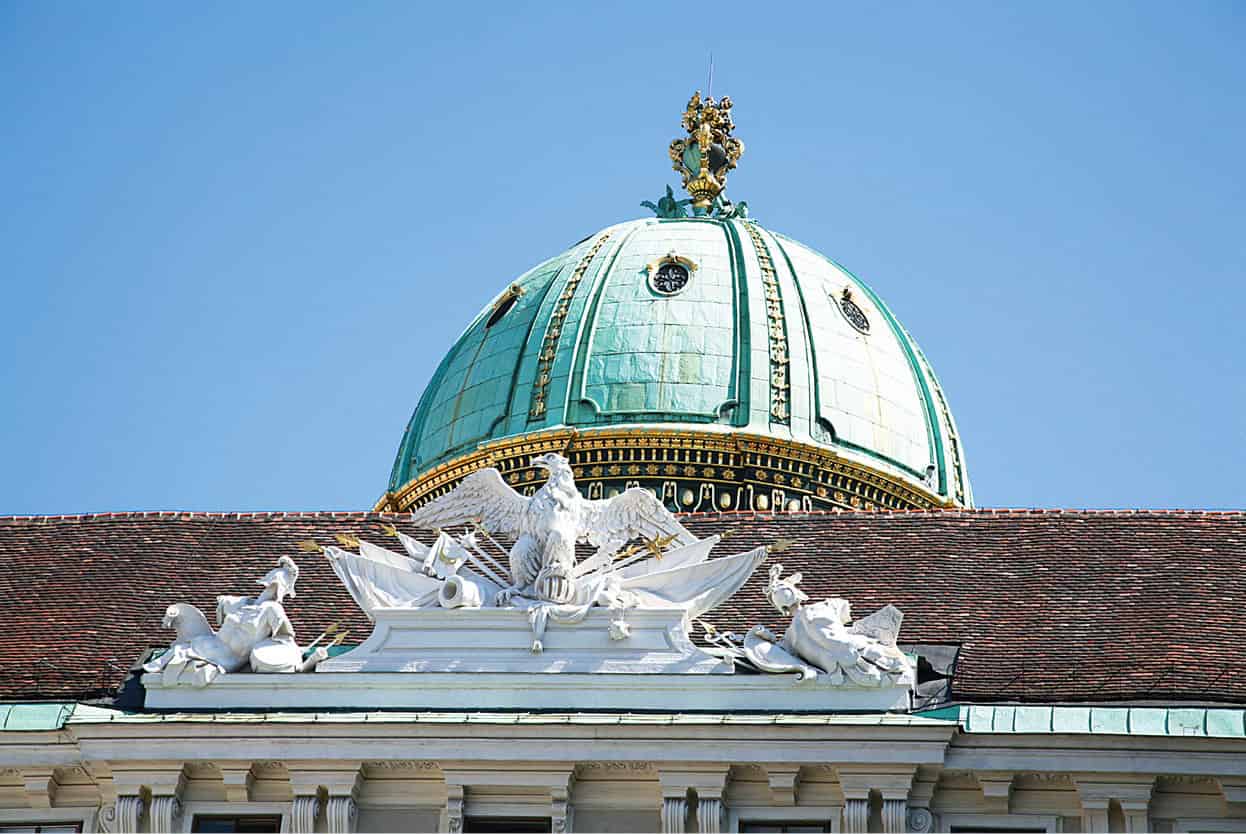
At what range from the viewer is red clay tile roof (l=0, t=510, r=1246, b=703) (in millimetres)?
41031

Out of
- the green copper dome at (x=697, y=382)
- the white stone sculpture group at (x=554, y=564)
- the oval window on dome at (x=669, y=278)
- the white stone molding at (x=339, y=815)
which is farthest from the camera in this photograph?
the oval window on dome at (x=669, y=278)

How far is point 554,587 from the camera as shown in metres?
40.7

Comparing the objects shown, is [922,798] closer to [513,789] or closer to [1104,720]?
[1104,720]

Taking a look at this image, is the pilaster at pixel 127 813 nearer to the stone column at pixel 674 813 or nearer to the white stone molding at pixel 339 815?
the white stone molding at pixel 339 815

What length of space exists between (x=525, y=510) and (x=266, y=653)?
3358mm

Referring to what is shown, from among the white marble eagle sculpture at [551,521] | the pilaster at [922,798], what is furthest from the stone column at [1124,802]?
the white marble eagle sculpture at [551,521]

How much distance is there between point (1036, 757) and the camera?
1515 inches

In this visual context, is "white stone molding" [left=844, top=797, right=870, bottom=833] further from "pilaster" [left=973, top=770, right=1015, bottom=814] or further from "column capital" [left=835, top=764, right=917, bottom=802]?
"pilaster" [left=973, top=770, right=1015, bottom=814]

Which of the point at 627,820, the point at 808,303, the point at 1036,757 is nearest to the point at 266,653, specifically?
the point at 627,820

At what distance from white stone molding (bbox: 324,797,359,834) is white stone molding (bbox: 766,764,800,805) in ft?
14.0

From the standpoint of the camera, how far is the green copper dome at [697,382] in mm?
52781

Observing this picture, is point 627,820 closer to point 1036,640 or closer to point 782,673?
point 782,673

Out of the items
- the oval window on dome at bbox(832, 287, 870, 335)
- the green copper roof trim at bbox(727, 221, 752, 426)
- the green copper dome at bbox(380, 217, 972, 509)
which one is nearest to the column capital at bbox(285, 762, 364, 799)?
the green copper dome at bbox(380, 217, 972, 509)

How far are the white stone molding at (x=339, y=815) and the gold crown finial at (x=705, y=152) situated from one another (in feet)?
71.9
